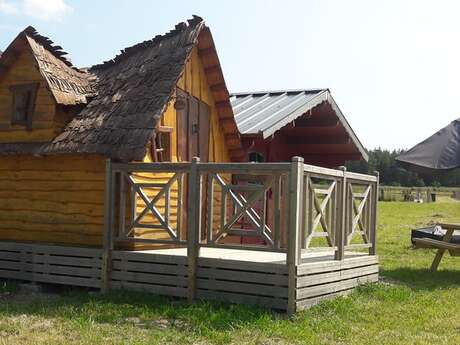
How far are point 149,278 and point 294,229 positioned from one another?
2.36m

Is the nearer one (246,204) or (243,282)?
(243,282)

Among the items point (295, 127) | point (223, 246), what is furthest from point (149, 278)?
point (295, 127)

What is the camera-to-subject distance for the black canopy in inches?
469

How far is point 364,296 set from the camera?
9336 mm

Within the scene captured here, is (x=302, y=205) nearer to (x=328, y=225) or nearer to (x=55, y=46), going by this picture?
(x=328, y=225)

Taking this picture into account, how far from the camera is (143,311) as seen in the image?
7938 mm

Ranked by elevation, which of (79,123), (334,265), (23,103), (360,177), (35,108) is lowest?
(334,265)

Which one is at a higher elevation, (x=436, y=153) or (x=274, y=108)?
(x=274, y=108)

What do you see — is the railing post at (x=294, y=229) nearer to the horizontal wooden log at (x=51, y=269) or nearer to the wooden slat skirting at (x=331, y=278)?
the wooden slat skirting at (x=331, y=278)

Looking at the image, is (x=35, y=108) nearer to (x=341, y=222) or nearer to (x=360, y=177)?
(x=341, y=222)

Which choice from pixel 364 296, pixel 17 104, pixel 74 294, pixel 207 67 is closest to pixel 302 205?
pixel 364 296

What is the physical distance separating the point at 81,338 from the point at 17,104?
5379 millimetres

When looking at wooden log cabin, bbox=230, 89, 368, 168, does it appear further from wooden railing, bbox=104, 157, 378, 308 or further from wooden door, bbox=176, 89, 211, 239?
wooden railing, bbox=104, 157, 378, 308

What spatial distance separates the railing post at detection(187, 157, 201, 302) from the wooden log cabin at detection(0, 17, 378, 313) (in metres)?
0.02
